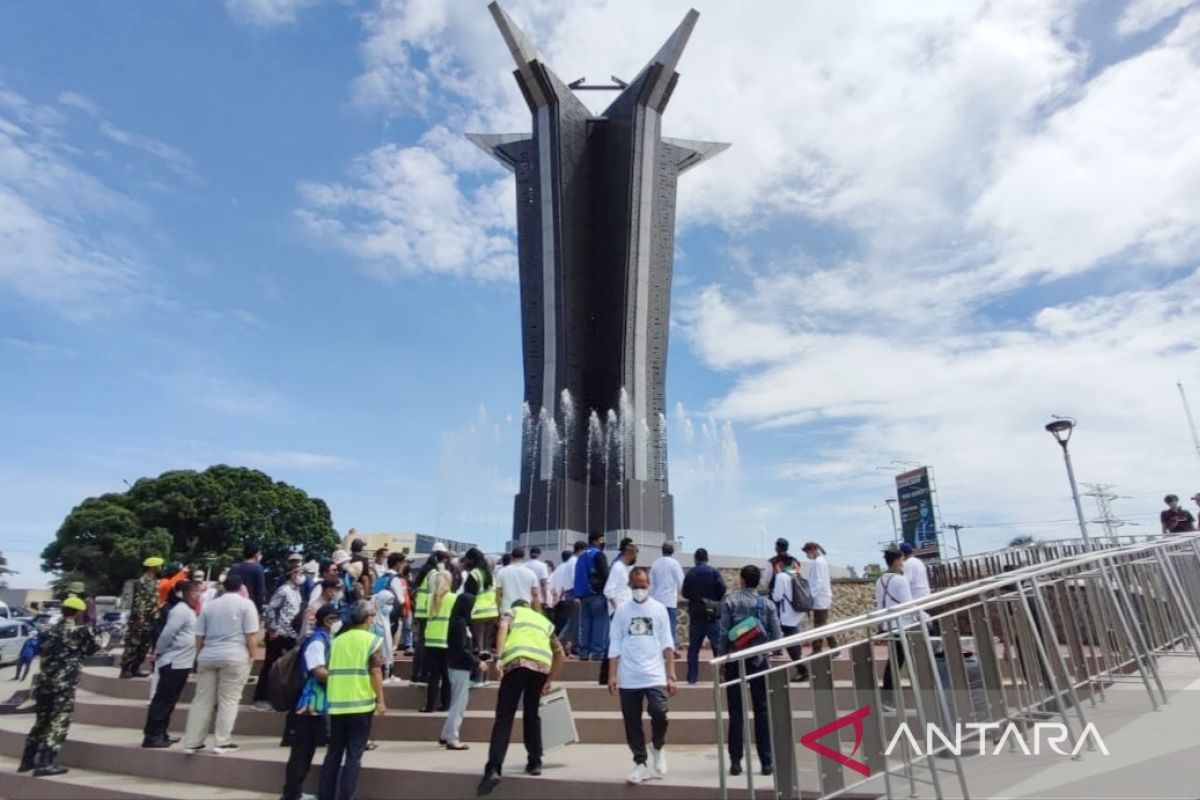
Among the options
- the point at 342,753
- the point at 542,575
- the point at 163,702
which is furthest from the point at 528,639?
the point at 163,702

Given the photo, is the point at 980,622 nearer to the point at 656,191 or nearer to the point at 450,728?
the point at 450,728

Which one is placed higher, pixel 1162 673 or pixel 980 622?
pixel 980 622

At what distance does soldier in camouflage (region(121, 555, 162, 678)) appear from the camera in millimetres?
7883

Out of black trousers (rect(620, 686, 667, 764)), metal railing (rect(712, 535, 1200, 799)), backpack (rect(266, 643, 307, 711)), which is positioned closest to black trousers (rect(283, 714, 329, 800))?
backpack (rect(266, 643, 307, 711))

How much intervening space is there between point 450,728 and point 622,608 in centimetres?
188

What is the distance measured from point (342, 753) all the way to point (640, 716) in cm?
198

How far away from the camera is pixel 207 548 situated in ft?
119

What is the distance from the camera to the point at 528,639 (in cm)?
505

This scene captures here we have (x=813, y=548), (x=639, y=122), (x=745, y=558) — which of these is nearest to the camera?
Answer: (x=813, y=548)

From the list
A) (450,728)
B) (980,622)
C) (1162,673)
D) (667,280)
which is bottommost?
(450,728)

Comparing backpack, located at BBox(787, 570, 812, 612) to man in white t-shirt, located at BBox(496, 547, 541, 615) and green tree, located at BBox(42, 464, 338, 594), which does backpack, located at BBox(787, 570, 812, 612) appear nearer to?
man in white t-shirt, located at BBox(496, 547, 541, 615)

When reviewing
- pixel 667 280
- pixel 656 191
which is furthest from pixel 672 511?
pixel 656 191

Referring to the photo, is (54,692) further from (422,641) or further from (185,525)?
(185,525)

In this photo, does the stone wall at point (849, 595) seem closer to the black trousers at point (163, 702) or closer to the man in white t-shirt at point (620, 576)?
the man in white t-shirt at point (620, 576)
